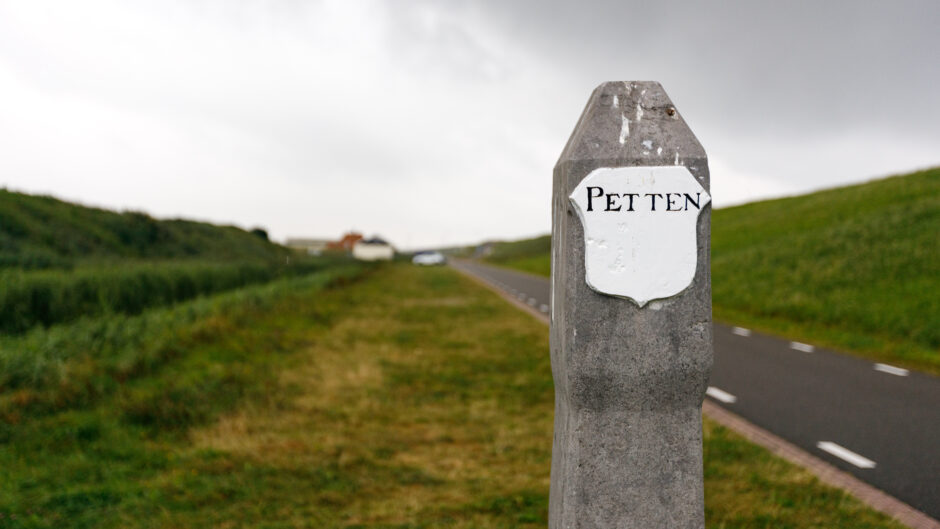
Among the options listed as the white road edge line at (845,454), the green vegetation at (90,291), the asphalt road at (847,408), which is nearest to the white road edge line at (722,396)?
the asphalt road at (847,408)

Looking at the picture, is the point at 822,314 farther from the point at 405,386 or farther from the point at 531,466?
the point at 531,466

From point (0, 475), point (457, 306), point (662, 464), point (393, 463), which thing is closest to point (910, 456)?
point (662, 464)

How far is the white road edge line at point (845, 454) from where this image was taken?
5086 millimetres

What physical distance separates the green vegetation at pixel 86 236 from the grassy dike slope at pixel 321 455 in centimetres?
1388

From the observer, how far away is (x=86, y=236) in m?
31.3

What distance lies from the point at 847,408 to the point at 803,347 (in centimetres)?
487

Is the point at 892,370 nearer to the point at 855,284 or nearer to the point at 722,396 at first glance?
the point at 722,396

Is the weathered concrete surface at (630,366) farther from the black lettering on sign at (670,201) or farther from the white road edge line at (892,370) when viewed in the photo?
the white road edge line at (892,370)

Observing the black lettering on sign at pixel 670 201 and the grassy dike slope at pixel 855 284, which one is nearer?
the black lettering on sign at pixel 670 201

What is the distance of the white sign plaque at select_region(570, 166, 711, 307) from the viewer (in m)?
2.60

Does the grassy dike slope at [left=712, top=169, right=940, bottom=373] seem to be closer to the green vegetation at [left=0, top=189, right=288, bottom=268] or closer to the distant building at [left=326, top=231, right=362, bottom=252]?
the green vegetation at [left=0, top=189, right=288, bottom=268]

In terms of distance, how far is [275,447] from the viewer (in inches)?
213

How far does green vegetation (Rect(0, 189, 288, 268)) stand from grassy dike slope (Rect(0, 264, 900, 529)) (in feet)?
45.5

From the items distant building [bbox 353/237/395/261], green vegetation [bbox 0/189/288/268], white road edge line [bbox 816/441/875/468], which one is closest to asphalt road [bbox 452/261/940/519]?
white road edge line [bbox 816/441/875/468]
